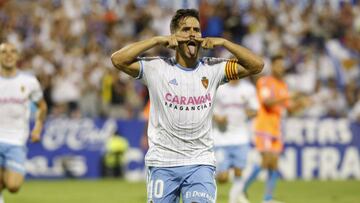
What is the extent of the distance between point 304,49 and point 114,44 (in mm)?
5409

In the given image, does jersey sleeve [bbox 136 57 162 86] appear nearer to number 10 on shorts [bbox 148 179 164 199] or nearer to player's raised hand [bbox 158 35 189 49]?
player's raised hand [bbox 158 35 189 49]

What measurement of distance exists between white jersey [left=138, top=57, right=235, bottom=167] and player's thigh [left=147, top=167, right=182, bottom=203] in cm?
7

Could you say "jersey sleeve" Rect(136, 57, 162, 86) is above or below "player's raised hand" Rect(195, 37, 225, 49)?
below

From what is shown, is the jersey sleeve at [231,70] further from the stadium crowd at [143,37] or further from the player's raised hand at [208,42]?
the stadium crowd at [143,37]

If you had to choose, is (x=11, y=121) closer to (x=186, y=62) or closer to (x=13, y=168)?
(x=13, y=168)

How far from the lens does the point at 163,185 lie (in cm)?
774

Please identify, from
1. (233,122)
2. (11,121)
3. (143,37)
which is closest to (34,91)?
(11,121)

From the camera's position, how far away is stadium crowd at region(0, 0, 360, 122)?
21922 millimetres

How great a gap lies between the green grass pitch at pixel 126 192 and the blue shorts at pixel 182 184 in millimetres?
7661

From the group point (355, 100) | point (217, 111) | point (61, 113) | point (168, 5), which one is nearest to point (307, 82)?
point (355, 100)

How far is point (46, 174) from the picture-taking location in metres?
21.4

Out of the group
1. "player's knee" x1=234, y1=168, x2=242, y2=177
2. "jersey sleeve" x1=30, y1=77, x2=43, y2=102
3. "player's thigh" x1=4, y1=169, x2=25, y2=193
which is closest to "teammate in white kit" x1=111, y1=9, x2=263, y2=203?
"player's thigh" x1=4, y1=169, x2=25, y2=193

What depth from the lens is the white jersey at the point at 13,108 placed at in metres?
11.8

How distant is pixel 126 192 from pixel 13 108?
6206mm
